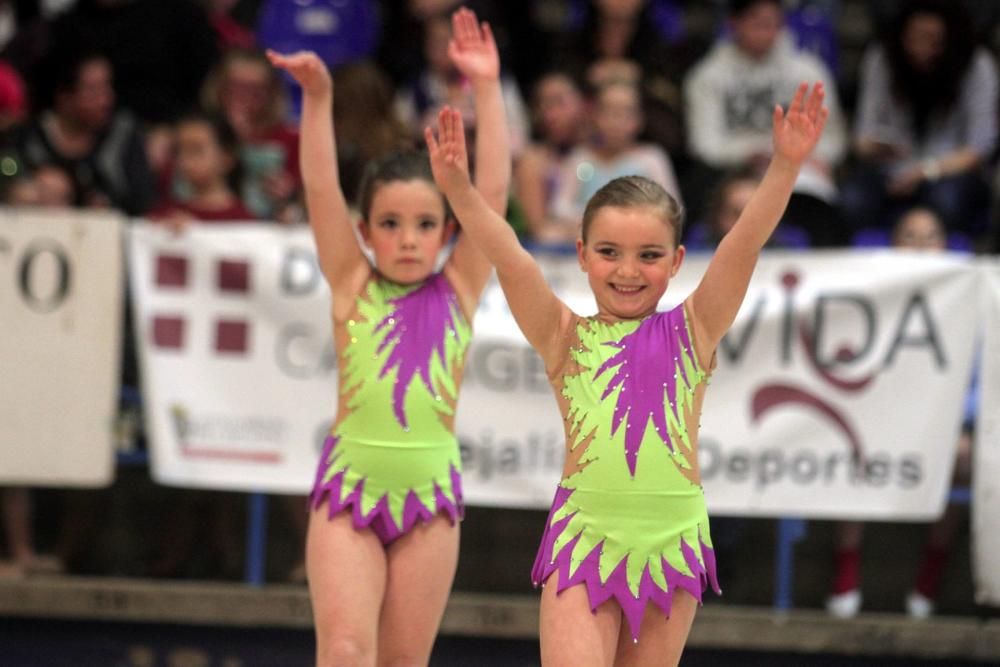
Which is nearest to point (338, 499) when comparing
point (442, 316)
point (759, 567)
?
point (442, 316)

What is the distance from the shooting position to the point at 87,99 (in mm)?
7238

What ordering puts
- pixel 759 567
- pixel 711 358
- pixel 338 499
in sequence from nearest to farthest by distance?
pixel 711 358 < pixel 338 499 < pixel 759 567

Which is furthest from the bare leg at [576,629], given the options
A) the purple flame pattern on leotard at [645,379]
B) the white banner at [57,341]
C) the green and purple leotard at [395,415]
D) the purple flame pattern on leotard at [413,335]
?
the white banner at [57,341]

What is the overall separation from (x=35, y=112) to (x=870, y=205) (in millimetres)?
4239

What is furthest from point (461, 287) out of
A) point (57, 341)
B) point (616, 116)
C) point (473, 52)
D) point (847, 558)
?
point (616, 116)

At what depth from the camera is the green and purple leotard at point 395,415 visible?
4.07 metres

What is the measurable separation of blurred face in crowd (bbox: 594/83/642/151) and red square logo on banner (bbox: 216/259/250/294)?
1805 millimetres

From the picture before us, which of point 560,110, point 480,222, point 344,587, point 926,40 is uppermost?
point 926,40

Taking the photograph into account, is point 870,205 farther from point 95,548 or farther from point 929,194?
point 95,548

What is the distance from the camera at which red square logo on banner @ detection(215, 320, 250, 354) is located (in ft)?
20.4

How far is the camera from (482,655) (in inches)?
241

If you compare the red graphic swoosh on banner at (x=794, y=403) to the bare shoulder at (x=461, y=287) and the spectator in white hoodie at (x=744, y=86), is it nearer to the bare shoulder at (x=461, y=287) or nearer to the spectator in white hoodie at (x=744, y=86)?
the spectator in white hoodie at (x=744, y=86)

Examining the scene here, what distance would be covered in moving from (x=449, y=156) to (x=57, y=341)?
328 cm

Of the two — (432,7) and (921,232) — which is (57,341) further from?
(921,232)
